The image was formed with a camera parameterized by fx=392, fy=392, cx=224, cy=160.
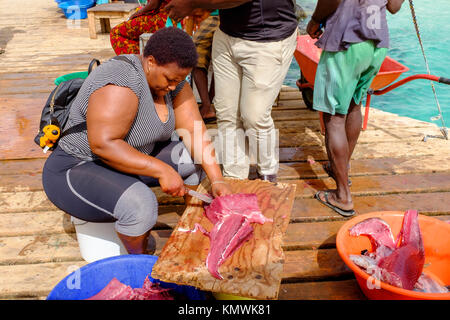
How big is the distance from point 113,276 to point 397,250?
148cm

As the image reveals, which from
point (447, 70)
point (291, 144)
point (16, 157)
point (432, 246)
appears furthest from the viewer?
point (447, 70)

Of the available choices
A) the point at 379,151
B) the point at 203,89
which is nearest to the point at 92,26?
the point at 203,89

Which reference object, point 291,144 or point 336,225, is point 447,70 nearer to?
point 291,144

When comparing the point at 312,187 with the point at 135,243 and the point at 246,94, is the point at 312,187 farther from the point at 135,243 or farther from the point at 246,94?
the point at 135,243

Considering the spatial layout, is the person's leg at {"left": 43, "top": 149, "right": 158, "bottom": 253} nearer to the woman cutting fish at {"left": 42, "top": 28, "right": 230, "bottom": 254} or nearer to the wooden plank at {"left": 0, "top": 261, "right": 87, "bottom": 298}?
the woman cutting fish at {"left": 42, "top": 28, "right": 230, "bottom": 254}

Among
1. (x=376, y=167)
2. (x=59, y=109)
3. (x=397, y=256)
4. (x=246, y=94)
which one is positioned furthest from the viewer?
(x=376, y=167)

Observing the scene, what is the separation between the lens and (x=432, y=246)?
2.25 m

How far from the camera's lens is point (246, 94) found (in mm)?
2859

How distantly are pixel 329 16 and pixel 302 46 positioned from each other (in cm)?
210

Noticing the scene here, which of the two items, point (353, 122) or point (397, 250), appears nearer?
point (397, 250)

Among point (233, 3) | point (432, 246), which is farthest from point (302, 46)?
point (432, 246)

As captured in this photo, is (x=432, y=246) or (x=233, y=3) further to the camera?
(x=233, y=3)

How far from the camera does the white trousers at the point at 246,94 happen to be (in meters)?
2.76

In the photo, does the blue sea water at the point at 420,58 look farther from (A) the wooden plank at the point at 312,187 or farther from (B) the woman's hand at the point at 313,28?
(B) the woman's hand at the point at 313,28
